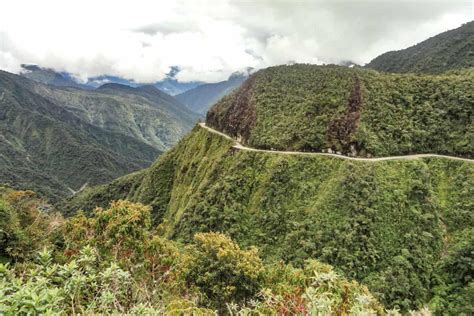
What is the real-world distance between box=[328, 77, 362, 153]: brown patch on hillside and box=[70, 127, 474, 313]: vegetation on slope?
4.61 m

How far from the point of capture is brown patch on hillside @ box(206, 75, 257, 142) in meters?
108

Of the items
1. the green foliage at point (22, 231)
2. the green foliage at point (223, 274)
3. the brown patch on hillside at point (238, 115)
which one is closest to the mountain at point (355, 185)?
the brown patch on hillside at point (238, 115)

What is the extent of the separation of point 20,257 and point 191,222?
65.6 m

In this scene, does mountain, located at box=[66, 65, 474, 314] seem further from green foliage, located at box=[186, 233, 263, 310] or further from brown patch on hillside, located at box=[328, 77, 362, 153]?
green foliage, located at box=[186, 233, 263, 310]

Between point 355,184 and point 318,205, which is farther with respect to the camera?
point 318,205

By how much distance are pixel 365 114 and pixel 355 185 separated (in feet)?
69.2

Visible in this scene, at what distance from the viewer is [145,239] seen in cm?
2670

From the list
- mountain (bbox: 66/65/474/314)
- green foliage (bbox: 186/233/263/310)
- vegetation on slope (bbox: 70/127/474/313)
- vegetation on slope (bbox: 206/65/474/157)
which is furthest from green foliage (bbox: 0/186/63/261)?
vegetation on slope (bbox: 206/65/474/157)

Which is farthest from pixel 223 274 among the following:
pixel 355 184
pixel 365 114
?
pixel 365 114

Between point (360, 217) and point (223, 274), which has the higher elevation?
point (223, 274)

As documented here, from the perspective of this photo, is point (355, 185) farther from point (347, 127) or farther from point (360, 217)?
point (347, 127)

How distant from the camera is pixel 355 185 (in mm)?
74188

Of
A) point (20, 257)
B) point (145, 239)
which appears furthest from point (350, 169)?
point (20, 257)

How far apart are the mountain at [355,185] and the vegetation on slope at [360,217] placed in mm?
219
